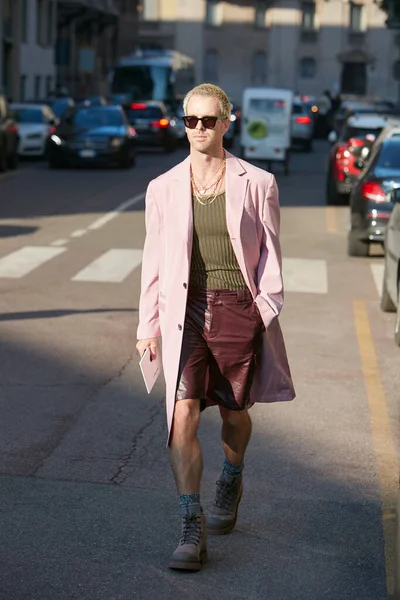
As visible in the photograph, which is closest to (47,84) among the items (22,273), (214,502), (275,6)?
(275,6)

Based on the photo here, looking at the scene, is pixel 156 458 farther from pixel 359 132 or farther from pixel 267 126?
pixel 267 126

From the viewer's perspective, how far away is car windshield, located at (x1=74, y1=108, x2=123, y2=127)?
116ft

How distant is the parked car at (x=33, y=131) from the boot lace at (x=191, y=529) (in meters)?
30.6

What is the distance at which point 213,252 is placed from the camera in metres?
5.82

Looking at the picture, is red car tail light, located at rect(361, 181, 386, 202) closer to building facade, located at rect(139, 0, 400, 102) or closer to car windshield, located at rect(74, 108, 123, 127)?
car windshield, located at rect(74, 108, 123, 127)

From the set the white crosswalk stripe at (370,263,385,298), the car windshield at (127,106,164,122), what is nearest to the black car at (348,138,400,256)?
the white crosswalk stripe at (370,263,385,298)

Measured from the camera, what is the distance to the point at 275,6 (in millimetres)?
97812

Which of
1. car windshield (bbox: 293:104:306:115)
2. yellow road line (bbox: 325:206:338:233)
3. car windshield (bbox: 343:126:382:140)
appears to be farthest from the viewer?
car windshield (bbox: 293:104:306:115)

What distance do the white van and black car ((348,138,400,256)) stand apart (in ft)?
56.0

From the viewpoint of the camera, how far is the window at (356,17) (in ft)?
323

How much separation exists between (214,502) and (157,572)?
733mm

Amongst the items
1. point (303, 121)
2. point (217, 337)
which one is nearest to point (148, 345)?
point (217, 337)

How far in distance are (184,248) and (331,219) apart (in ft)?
57.4

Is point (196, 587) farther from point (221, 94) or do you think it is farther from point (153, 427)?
point (153, 427)
